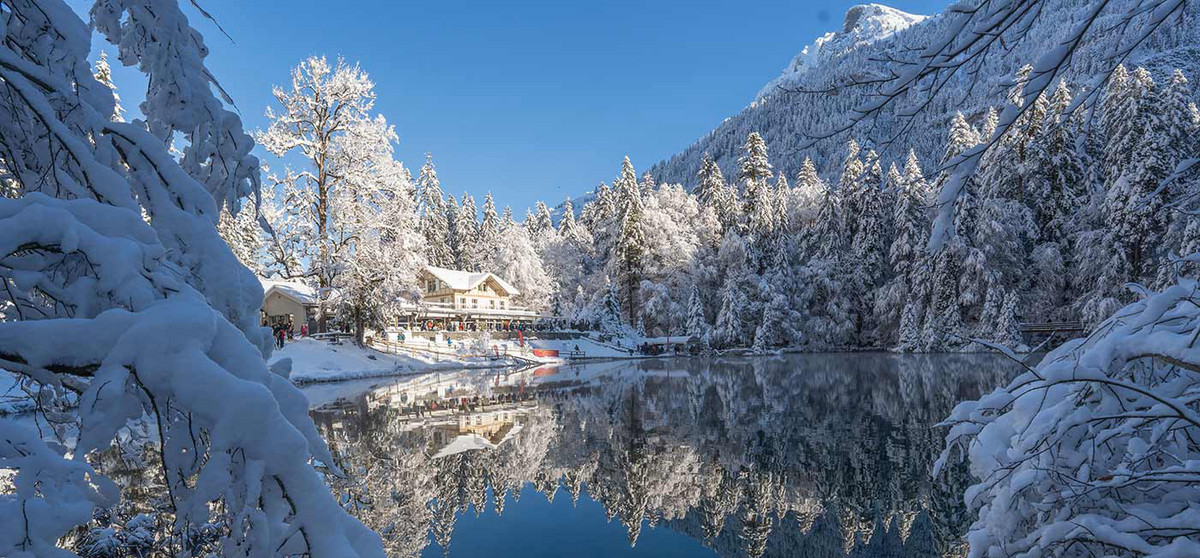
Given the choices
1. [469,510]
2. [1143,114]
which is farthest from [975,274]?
[469,510]

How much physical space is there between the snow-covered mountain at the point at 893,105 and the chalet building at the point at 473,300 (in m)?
27.7

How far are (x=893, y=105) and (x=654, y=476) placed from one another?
260 inches

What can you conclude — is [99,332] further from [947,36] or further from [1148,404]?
[1148,404]

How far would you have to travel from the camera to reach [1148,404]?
9.27ft

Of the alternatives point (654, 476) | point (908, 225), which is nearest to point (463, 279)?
point (908, 225)

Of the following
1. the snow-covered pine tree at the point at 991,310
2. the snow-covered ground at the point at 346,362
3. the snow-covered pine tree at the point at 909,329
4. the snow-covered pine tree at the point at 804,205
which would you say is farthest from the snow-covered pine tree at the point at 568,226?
the snow-covered pine tree at the point at 991,310

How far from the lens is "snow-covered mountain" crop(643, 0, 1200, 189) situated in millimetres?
2467

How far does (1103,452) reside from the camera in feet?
9.77

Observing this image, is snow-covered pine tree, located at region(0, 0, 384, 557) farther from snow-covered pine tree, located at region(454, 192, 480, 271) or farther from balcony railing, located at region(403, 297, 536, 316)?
snow-covered pine tree, located at region(454, 192, 480, 271)

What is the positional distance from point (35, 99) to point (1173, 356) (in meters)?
4.40

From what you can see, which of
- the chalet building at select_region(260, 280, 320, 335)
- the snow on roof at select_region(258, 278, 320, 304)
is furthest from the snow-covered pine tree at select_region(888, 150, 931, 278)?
the chalet building at select_region(260, 280, 320, 335)

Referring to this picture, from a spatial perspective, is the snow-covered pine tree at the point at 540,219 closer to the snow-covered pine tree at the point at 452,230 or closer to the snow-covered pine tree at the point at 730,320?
the snow-covered pine tree at the point at 452,230

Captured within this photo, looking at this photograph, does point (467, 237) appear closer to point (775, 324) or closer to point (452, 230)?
point (452, 230)

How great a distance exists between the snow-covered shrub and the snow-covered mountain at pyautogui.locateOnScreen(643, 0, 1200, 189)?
128 centimetres
